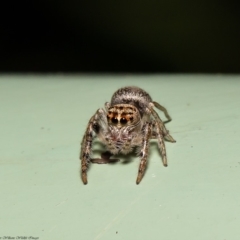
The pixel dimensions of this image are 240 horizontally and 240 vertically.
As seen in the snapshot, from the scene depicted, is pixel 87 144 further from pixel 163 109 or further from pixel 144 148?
pixel 163 109

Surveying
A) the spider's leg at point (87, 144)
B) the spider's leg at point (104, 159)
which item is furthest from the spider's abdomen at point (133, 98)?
the spider's leg at point (104, 159)

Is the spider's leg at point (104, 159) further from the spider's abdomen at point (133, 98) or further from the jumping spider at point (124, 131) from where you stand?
the spider's abdomen at point (133, 98)

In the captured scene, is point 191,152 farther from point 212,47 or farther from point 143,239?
point 212,47

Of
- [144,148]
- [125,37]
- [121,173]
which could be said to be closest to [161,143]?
[144,148]

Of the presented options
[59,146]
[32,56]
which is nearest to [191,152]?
[59,146]

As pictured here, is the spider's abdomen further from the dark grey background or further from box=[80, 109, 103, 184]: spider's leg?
the dark grey background
